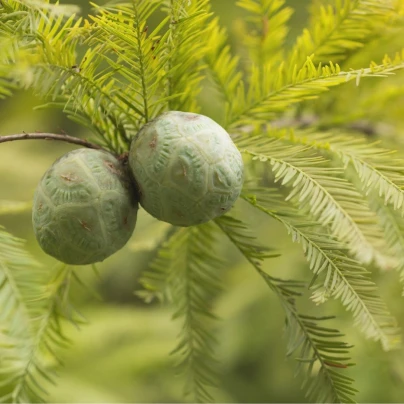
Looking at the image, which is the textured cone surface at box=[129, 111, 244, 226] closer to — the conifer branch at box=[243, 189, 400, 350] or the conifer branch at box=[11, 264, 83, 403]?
the conifer branch at box=[243, 189, 400, 350]

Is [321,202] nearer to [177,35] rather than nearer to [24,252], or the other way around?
[177,35]

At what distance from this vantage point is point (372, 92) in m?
1.39

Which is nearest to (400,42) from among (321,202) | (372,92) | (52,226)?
(372,92)

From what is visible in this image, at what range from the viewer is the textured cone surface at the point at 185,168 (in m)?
0.77

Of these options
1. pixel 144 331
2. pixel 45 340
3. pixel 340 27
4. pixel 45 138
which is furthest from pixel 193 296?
pixel 144 331

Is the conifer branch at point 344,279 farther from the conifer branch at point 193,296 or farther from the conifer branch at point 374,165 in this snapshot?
the conifer branch at point 193,296

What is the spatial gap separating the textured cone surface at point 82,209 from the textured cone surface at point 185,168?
0.05 m

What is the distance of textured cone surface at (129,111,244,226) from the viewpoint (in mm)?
766

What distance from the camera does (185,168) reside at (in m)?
0.76

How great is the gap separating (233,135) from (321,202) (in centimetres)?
28

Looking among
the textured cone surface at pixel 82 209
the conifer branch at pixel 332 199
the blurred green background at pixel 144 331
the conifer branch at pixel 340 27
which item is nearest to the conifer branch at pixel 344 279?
the conifer branch at pixel 332 199

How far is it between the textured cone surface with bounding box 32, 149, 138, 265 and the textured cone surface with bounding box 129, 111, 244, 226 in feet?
0.15

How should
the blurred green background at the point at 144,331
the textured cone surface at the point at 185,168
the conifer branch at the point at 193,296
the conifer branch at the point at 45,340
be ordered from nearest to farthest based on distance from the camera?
the textured cone surface at the point at 185,168 < the conifer branch at the point at 45,340 < the conifer branch at the point at 193,296 < the blurred green background at the point at 144,331

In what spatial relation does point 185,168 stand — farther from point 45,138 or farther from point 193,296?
point 193,296
